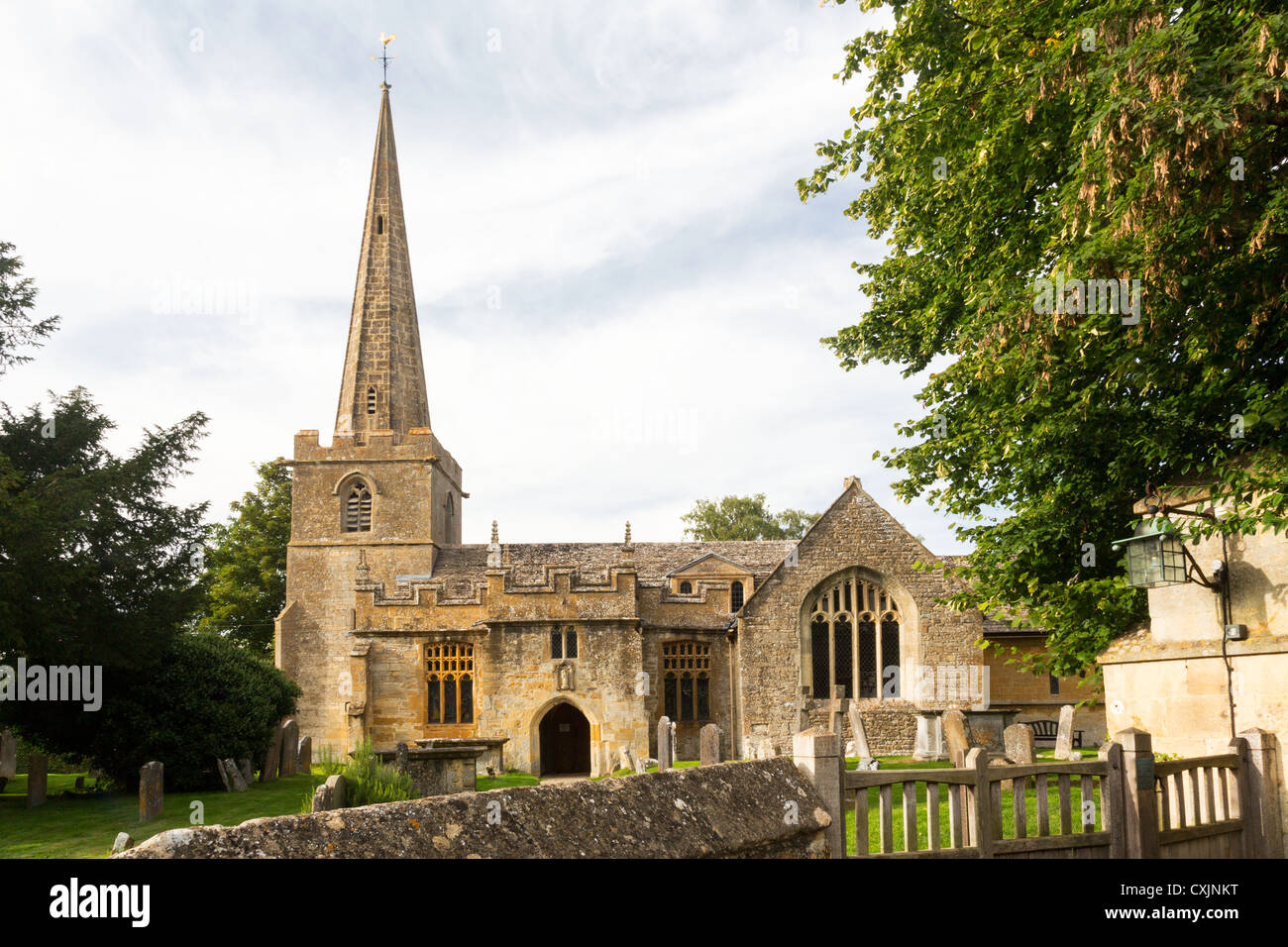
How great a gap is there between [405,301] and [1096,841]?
110 ft

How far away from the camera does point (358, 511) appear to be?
34.3 metres

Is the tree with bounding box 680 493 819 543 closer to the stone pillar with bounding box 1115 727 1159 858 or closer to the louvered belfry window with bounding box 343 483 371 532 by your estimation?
the louvered belfry window with bounding box 343 483 371 532

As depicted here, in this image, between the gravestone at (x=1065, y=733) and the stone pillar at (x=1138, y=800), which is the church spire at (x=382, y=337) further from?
the stone pillar at (x=1138, y=800)

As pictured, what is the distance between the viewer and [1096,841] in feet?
21.9

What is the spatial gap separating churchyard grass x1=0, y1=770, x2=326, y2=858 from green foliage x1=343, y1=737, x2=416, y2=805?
312 cm

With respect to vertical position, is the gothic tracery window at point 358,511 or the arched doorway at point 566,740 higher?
the gothic tracery window at point 358,511

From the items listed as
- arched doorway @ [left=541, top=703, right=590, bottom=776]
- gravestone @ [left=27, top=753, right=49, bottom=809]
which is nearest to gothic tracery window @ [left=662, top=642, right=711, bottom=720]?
arched doorway @ [left=541, top=703, right=590, bottom=776]

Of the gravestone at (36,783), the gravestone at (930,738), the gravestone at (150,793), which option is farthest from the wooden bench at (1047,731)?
the gravestone at (36,783)

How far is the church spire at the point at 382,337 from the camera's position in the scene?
35.1 m

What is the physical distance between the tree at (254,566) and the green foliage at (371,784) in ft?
98.0

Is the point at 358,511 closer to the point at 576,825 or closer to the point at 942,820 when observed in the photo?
the point at 942,820

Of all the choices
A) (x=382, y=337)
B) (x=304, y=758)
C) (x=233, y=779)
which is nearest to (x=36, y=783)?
(x=233, y=779)
